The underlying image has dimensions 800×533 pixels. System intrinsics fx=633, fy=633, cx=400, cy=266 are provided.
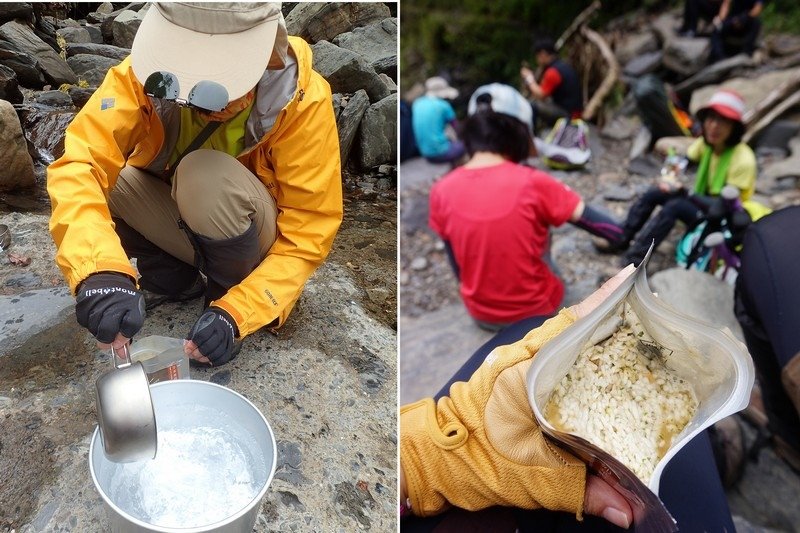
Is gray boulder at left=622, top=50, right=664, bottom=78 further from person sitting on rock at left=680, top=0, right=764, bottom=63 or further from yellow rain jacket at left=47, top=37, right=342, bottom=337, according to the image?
yellow rain jacket at left=47, top=37, right=342, bottom=337

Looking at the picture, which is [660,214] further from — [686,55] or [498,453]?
[686,55]

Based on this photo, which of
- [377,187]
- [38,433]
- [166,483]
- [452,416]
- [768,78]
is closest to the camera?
[452,416]

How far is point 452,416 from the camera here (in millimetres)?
946

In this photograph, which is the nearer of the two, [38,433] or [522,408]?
[522,408]

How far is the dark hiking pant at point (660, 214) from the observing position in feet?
9.46

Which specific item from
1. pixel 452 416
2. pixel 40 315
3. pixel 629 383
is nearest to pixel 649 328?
pixel 629 383

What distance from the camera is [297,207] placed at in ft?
5.39

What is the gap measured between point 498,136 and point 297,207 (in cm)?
92

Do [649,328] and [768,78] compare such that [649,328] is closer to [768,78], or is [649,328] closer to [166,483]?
[166,483]

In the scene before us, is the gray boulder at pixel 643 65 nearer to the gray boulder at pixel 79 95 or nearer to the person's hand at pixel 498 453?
the gray boulder at pixel 79 95

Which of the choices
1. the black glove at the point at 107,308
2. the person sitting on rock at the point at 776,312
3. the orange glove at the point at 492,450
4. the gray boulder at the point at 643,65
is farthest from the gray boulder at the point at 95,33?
the gray boulder at the point at 643,65

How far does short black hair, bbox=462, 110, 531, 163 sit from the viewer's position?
2.25m

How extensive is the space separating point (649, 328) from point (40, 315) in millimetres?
1762

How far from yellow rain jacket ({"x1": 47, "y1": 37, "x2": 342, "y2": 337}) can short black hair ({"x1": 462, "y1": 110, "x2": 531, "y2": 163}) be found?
2.52 feet
